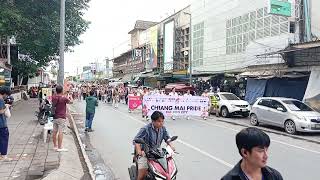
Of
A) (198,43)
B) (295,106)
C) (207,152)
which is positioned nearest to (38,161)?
(207,152)

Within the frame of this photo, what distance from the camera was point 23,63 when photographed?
35.5 m

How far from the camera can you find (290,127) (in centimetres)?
1709

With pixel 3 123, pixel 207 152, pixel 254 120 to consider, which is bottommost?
pixel 207 152

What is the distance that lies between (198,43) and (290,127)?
25.7m

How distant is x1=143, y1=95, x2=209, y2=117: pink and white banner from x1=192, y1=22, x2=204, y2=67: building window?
59.2 feet

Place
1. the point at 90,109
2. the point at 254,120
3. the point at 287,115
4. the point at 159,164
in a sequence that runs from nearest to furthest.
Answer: the point at 159,164
the point at 90,109
the point at 287,115
the point at 254,120

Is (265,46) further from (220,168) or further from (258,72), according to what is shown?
(220,168)

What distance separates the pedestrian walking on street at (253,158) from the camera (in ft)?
9.16

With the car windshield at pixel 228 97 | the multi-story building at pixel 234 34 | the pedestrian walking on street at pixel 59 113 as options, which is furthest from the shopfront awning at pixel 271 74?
the pedestrian walking on street at pixel 59 113

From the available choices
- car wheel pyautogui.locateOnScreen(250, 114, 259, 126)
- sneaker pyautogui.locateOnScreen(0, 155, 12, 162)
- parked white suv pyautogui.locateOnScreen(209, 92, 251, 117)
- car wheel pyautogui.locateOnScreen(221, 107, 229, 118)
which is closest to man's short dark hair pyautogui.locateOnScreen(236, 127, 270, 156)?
sneaker pyautogui.locateOnScreen(0, 155, 12, 162)

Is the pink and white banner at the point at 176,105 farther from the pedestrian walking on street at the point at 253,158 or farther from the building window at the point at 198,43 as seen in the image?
Result: the pedestrian walking on street at the point at 253,158

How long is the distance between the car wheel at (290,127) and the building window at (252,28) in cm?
1057

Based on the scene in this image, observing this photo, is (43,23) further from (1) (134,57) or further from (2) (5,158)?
(1) (134,57)

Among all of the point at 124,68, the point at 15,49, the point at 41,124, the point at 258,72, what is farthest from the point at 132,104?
the point at 124,68
